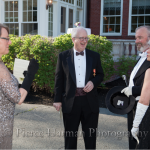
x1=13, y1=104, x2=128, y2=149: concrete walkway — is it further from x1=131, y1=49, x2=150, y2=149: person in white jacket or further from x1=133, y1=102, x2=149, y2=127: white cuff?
x1=133, y1=102, x2=149, y2=127: white cuff

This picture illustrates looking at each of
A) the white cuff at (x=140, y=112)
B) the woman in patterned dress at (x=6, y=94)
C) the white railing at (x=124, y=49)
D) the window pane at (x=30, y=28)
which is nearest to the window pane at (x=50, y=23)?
the window pane at (x=30, y=28)

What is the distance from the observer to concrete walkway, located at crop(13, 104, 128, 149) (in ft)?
13.6

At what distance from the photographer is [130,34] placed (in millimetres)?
12820

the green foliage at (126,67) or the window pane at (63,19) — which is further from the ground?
the window pane at (63,19)

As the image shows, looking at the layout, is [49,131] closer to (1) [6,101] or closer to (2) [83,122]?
(2) [83,122]

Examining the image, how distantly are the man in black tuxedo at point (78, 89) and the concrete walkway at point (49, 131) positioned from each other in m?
0.86

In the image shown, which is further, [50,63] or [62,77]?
[50,63]

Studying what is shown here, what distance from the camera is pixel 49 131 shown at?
4.73m

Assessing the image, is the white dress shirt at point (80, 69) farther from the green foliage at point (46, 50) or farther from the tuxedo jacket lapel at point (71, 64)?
the green foliage at point (46, 50)

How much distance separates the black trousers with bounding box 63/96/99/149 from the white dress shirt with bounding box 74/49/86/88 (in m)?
0.22

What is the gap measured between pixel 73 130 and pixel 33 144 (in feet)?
3.85

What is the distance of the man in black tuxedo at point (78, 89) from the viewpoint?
10.9 feet

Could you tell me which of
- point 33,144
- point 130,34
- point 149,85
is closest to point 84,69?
point 149,85

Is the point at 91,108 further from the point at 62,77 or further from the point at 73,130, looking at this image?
the point at 62,77
